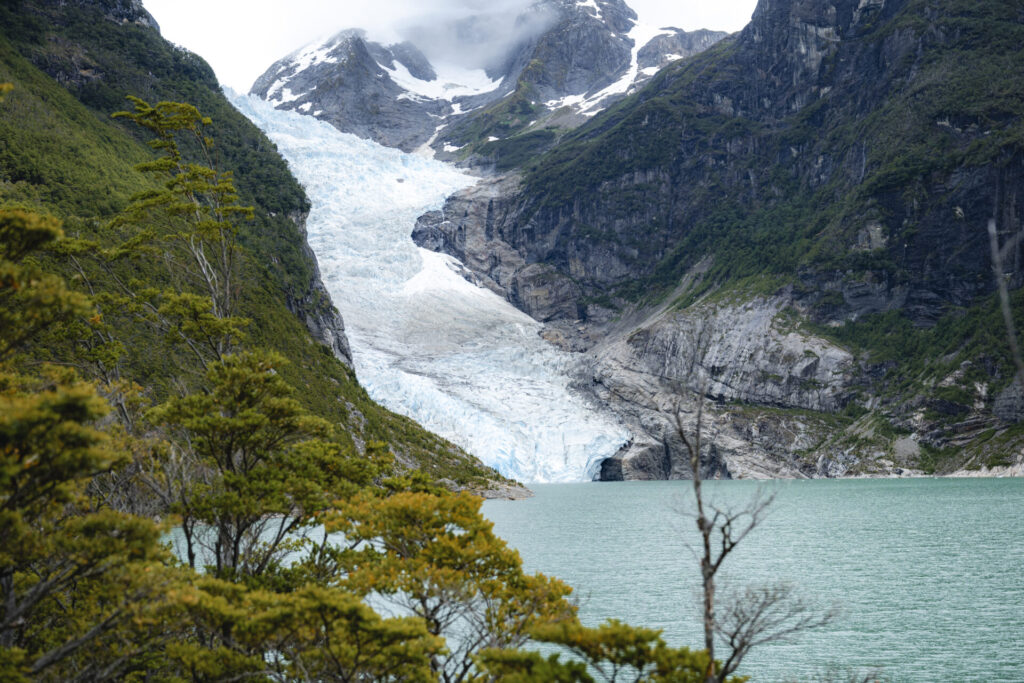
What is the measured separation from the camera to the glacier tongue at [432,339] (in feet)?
403

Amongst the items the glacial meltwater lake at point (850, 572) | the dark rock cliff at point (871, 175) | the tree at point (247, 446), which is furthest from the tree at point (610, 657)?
the dark rock cliff at point (871, 175)

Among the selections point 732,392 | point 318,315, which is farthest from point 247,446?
point 732,392

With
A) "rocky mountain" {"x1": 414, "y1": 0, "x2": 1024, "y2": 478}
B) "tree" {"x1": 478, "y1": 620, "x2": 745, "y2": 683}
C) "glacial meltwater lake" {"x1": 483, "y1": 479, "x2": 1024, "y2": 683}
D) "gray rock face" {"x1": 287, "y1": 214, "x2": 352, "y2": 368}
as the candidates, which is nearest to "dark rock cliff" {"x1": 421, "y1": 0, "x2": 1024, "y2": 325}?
"rocky mountain" {"x1": 414, "y1": 0, "x2": 1024, "y2": 478}

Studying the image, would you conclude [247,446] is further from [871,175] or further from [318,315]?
[871,175]

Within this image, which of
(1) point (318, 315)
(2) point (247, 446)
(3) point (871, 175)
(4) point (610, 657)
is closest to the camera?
(4) point (610, 657)

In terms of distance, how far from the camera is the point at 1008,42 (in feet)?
486

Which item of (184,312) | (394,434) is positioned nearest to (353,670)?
(184,312)

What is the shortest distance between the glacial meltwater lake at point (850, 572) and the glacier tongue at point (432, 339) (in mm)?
52515

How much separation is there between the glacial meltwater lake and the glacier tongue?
5252 centimetres

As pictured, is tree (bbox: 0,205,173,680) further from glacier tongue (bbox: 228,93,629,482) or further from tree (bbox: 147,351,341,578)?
glacier tongue (bbox: 228,93,629,482)

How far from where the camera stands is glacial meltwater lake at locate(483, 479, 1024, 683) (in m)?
23.4

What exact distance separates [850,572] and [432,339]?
398ft

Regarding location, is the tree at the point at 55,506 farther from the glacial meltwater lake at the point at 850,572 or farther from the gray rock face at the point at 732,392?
the gray rock face at the point at 732,392

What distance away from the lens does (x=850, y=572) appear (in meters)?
36.7
